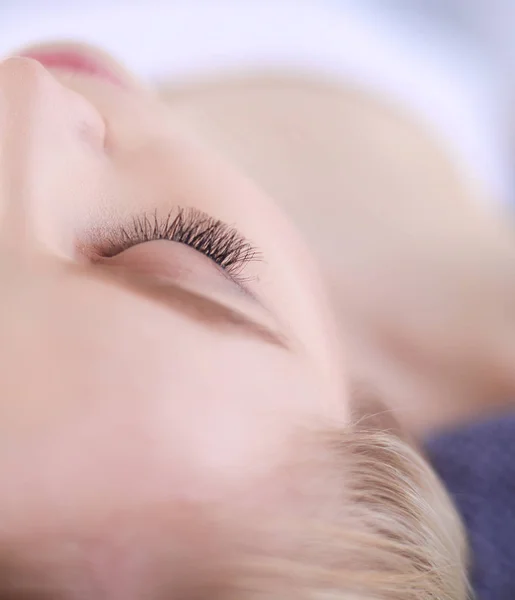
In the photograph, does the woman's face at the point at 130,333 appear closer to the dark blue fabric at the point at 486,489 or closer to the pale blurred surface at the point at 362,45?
the dark blue fabric at the point at 486,489

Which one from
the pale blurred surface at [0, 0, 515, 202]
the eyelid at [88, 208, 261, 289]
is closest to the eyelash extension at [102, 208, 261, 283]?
the eyelid at [88, 208, 261, 289]

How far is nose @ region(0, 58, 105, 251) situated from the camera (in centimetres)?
42

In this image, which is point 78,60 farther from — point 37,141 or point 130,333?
point 130,333

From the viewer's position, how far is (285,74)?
38.3 inches

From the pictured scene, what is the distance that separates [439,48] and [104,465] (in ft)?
2.97

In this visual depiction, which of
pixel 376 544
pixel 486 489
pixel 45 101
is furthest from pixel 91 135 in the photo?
pixel 486 489

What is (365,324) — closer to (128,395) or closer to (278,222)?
(278,222)

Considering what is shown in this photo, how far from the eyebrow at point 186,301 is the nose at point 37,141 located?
0.07m

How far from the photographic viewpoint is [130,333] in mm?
369

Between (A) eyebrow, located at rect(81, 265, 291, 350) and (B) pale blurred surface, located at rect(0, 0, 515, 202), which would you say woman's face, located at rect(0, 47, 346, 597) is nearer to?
(A) eyebrow, located at rect(81, 265, 291, 350)

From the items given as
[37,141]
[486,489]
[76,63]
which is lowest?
[486,489]

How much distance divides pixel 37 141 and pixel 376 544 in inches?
15.0

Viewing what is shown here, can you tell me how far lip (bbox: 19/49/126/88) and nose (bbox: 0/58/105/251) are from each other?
0.42 ft

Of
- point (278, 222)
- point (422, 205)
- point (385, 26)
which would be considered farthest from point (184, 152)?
point (385, 26)
